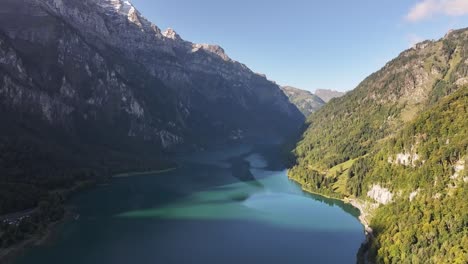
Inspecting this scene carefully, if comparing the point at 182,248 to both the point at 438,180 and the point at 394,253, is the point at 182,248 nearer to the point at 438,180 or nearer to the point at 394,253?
the point at 394,253

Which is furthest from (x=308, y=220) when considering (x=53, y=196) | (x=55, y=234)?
(x=53, y=196)

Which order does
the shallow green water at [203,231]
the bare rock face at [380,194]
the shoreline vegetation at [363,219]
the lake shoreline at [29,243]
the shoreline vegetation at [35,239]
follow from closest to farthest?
the lake shoreline at [29,243]
the shoreline vegetation at [35,239]
the shoreline vegetation at [363,219]
the shallow green water at [203,231]
the bare rock face at [380,194]

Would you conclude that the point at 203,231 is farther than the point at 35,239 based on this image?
Yes

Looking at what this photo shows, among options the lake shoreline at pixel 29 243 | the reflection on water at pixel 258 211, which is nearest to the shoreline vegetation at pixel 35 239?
the lake shoreline at pixel 29 243

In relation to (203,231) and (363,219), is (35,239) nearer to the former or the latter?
(203,231)

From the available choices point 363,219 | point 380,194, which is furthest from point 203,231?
point 380,194

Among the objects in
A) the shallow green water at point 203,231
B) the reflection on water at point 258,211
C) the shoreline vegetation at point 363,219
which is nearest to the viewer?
the shoreline vegetation at point 363,219

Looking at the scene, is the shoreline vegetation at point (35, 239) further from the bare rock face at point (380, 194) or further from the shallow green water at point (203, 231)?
the bare rock face at point (380, 194)

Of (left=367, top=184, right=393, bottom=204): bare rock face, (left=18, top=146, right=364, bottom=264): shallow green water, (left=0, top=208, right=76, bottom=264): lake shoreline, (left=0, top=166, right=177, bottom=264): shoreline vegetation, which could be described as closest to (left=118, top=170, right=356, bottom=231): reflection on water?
(left=18, top=146, right=364, bottom=264): shallow green water
